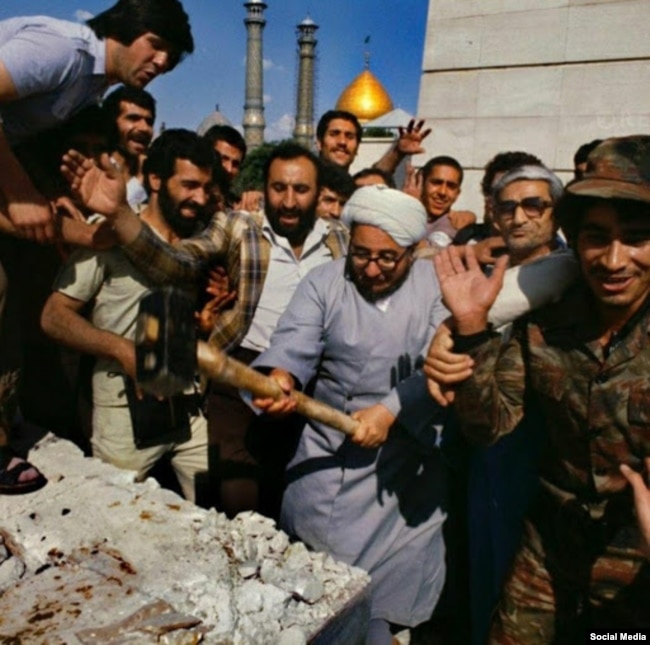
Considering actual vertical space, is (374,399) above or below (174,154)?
below

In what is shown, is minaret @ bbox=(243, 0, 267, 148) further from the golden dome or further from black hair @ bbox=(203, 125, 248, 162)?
black hair @ bbox=(203, 125, 248, 162)

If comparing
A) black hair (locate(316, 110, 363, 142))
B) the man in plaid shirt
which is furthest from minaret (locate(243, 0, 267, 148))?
the man in plaid shirt

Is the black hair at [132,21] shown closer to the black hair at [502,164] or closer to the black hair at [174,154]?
the black hair at [174,154]

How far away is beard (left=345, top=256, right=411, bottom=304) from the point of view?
2.59 m

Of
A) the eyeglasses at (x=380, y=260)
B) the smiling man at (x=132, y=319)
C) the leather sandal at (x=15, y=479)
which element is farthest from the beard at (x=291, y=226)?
the leather sandal at (x=15, y=479)

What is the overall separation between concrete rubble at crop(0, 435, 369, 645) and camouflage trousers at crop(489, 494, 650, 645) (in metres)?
0.61

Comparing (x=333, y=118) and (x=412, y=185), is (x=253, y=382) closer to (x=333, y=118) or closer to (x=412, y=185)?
(x=412, y=185)

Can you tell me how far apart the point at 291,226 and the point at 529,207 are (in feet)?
3.98

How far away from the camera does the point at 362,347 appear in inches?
102

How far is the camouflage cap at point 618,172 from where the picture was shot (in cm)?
174

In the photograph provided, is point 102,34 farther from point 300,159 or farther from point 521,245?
point 521,245

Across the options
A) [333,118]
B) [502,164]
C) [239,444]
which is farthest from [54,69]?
[333,118]

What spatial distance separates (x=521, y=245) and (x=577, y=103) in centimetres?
342

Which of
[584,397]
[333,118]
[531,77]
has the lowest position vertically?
[584,397]
